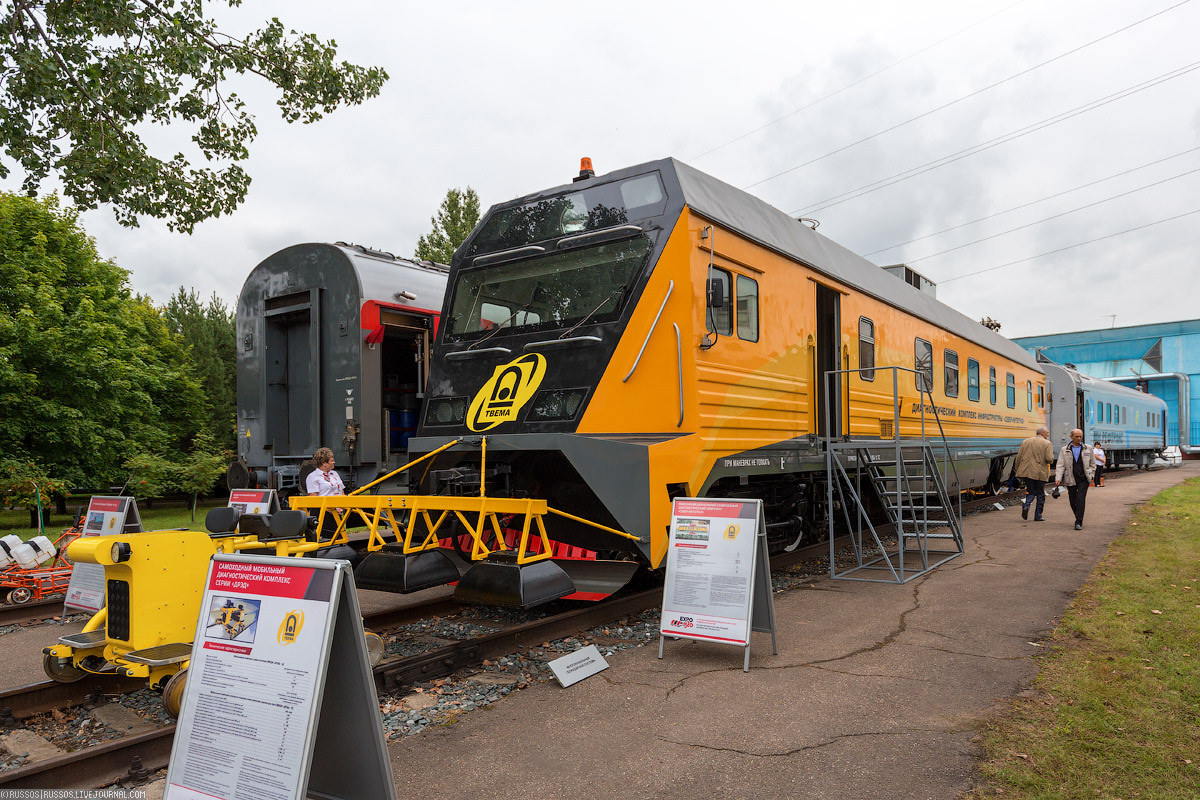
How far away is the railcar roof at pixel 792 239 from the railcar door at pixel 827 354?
12.4 inches

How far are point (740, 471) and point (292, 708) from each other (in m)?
5.08

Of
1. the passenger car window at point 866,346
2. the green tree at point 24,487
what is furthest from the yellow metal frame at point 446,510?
the green tree at point 24,487

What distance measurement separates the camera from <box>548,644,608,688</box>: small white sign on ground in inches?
198

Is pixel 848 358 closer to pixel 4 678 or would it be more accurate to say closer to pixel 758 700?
pixel 758 700

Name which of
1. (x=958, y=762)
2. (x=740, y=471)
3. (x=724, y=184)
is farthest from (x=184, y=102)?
(x=958, y=762)

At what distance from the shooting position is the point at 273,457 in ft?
36.2

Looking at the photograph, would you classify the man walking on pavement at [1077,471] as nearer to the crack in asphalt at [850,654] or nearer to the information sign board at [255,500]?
the crack in asphalt at [850,654]

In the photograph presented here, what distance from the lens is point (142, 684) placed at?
16.1ft

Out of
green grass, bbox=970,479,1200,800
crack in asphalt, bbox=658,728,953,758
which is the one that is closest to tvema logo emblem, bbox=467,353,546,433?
crack in asphalt, bbox=658,728,953,758

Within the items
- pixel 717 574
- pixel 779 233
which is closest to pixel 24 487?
pixel 779 233

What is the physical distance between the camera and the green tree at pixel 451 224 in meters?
28.9

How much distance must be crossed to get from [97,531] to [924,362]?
11323mm
